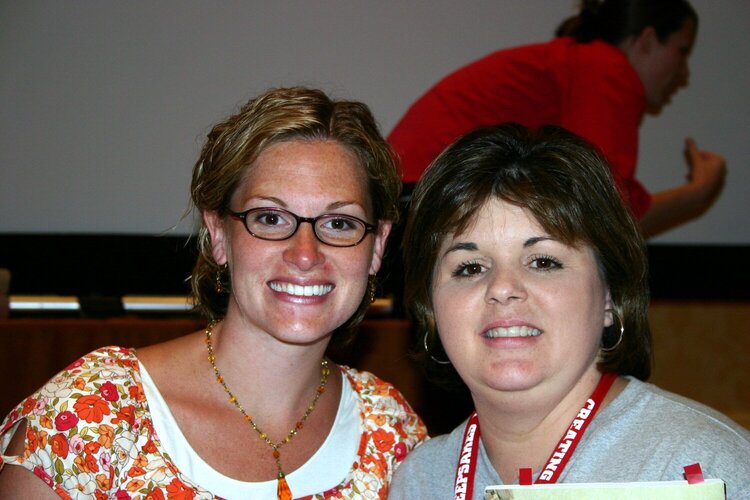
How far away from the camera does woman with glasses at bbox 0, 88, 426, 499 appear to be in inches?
67.2

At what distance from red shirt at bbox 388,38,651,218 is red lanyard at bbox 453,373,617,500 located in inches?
82.9

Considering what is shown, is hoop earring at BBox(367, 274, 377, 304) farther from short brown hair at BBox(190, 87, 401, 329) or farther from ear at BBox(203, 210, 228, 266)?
ear at BBox(203, 210, 228, 266)

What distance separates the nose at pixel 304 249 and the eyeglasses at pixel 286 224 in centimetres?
1

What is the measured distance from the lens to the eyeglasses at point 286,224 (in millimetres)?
1841

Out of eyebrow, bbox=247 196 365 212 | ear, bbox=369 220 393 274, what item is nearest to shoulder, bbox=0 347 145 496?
eyebrow, bbox=247 196 365 212

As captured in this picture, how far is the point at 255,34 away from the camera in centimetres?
462

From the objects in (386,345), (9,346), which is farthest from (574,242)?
(9,346)

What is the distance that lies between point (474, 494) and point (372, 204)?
665 millimetres

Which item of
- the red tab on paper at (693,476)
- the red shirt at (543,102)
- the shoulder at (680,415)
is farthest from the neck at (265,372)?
the red shirt at (543,102)

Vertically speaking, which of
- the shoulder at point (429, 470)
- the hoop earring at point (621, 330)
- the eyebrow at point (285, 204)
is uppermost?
the eyebrow at point (285, 204)

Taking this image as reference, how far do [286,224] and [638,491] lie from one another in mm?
940

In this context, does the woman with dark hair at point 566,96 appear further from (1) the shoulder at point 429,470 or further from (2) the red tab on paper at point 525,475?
(2) the red tab on paper at point 525,475

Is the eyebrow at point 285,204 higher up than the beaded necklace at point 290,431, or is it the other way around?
the eyebrow at point 285,204

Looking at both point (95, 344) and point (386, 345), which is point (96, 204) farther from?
point (386, 345)
